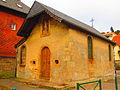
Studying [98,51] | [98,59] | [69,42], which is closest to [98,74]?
[98,59]

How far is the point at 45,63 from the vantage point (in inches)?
392

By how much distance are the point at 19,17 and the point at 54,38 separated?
9.85m

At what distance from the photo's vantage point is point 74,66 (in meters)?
8.43

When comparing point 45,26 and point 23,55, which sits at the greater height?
point 45,26

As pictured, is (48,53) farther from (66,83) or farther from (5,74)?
(5,74)

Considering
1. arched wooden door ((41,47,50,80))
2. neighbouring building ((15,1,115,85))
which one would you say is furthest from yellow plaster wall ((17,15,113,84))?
arched wooden door ((41,47,50,80))

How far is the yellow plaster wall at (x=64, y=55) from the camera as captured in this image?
8430mm

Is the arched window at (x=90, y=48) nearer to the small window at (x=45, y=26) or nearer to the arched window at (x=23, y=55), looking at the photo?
the small window at (x=45, y=26)

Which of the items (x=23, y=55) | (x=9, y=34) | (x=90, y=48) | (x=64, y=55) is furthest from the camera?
(x=9, y=34)

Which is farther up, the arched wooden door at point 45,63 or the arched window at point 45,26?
the arched window at point 45,26

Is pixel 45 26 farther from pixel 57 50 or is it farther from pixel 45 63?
pixel 45 63

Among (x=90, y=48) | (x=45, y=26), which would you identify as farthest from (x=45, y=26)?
(x=90, y=48)

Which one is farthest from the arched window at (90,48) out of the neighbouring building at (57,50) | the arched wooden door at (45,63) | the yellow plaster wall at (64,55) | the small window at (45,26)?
the small window at (45,26)

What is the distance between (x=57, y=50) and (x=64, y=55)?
756mm
